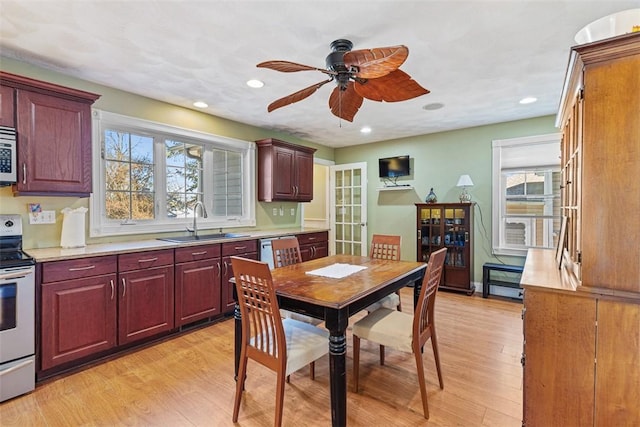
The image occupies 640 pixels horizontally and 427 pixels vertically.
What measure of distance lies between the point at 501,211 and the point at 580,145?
11.1 feet

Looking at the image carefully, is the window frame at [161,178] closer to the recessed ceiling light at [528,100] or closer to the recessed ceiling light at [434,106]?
the recessed ceiling light at [434,106]

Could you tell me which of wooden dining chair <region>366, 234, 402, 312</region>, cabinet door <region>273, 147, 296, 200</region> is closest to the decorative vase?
wooden dining chair <region>366, 234, 402, 312</region>

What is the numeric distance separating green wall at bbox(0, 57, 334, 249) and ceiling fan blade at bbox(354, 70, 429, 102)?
8.38 feet

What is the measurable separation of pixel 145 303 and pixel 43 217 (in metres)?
1.14

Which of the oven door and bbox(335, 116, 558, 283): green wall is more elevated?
bbox(335, 116, 558, 283): green wall

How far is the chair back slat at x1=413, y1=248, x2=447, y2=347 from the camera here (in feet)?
6.40

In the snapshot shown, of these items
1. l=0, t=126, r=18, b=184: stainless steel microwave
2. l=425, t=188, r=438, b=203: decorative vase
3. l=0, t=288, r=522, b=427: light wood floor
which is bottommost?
l=0, t=288, r=522, b=427: light wood floor

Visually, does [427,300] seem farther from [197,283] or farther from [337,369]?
[197,283]

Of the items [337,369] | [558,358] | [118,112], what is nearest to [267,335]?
[337,369]

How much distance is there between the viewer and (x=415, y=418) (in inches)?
76.0

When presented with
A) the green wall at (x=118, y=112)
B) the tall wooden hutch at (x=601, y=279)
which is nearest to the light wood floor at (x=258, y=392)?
the tall wooden hutch at (x=601, y=279)

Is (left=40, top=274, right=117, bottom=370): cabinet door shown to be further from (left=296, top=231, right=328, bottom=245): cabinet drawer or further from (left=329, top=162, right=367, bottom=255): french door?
(left=329, top=162, right=367, bottom=255): french door

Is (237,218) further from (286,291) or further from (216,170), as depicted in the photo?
(286,291)

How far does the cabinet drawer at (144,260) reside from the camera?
2744 millimetres
